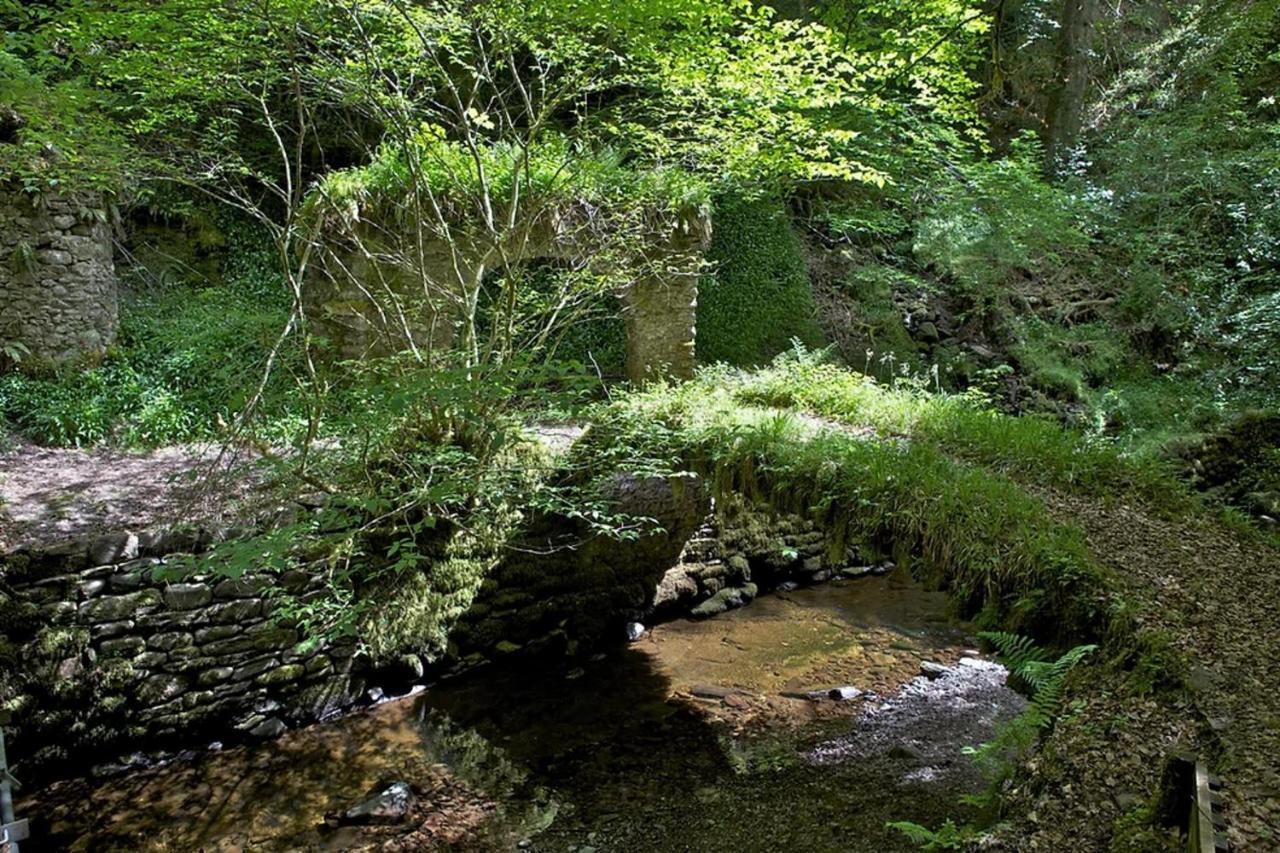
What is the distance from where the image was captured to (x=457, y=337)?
7.47m

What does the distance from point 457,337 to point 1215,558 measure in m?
6.04

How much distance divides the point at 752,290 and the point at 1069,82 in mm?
5976

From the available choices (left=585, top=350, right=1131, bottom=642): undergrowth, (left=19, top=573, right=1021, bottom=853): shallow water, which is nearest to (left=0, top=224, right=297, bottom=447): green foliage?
(left=19, top=573, right=1021, bottom=853): shallow water

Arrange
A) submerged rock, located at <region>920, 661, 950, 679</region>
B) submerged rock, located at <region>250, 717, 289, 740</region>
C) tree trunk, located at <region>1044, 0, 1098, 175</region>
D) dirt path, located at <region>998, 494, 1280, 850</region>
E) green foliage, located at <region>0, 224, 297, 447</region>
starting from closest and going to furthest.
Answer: dirt path, located at <region>998, 494, 1280, 850</region> < submerged rock, located at <region>250, 717, 289, 740</region> < submerged rock, located at <region>920, 661, 950, 679</region> < green foliage, located at <region>0, 224, 297, 447</region> < tree trunk, located at <region>1044, 0, 1098, 175</region>

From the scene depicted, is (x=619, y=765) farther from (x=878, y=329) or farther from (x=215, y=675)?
(x=878, y=329)

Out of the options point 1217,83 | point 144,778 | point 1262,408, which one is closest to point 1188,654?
point 1262,408

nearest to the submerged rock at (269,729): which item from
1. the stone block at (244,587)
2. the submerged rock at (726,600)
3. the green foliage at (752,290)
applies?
the stone block at (244,587)

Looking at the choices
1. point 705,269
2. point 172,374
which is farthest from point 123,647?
point 705,269

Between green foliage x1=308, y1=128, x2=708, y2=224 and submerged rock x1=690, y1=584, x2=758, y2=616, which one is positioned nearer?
green foliage x1=308, y1=128, x2=708, y2=224

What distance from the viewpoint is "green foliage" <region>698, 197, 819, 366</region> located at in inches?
423

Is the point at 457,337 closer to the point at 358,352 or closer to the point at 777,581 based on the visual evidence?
the point at 358,352

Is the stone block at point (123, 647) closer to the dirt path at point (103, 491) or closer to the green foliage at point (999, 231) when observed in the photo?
the dirt path at point (103, 491)

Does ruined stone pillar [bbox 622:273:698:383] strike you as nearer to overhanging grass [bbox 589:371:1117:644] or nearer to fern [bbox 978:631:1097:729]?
overhanging grass [bbox 589:371:1117:644]

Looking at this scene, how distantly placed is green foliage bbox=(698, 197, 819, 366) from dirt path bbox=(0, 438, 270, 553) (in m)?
6.29
